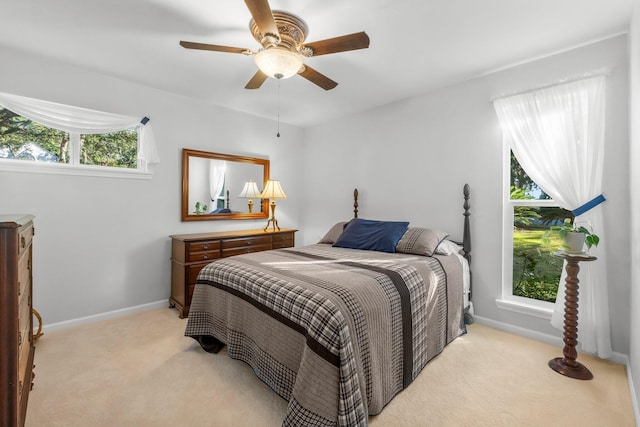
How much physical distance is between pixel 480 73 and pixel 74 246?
443 centimetres

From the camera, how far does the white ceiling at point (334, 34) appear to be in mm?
1957

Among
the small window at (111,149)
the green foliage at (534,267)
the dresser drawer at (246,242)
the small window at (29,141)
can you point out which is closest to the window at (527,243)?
the green foliage at (534,267)

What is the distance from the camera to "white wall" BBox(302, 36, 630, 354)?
226cm

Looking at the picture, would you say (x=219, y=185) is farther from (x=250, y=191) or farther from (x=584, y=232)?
(x=584, y=232)

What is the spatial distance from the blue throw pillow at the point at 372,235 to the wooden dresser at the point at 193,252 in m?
1.19

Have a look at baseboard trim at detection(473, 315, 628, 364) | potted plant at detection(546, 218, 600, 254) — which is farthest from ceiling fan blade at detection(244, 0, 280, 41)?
baseboard trim at detection(473, 315, 628, 364)

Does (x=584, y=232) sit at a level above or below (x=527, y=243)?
above

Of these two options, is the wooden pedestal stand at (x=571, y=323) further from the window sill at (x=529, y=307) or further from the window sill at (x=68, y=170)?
the window sill at (x=68, y=170)

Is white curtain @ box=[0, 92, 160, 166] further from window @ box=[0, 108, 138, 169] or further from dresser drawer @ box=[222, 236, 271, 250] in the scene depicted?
dresser drawer @ box=[222, 236, 271, 250]

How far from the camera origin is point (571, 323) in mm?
2127

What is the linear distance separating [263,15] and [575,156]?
263cm

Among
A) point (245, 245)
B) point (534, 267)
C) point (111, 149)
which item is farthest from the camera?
point (245, 245)

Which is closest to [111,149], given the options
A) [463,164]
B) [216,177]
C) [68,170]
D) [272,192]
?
[68,170]

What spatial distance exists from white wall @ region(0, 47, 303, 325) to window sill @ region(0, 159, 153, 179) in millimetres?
50
